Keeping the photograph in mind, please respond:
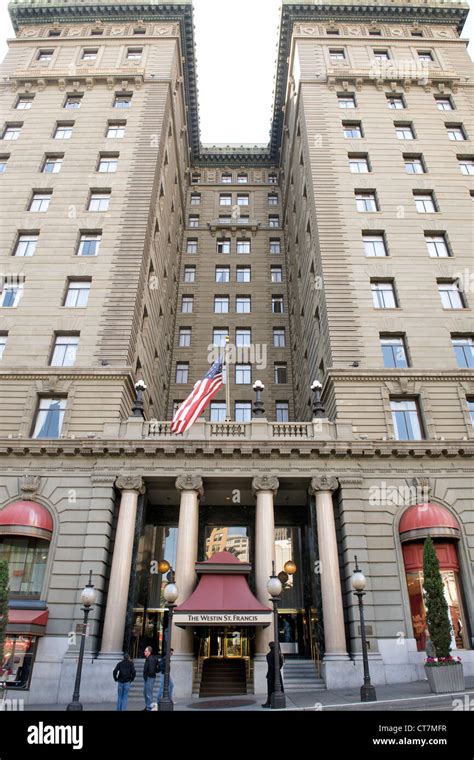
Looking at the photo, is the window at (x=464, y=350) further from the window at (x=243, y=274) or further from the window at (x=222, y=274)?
the window at (x=222, y=274)

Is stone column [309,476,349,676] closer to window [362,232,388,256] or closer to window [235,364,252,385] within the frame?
window [362,232,388,256]

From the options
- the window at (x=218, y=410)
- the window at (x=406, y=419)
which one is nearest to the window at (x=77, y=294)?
the window at (x=218, y=410)

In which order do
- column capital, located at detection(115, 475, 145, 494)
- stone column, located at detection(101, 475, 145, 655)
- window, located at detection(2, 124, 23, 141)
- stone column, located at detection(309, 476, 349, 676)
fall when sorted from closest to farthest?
1. stone column, located at detection(101, 475, 145, 655)
2. stone column, located at detection(309, 476, 349, 676)
3. column capital, located at detection(115, 475, 145, 494)
4. window, located at detection(2, 124, 23, 141)

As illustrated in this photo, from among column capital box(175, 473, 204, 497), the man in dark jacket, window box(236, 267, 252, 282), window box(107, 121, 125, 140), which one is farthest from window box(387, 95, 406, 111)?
the man in dark jacket

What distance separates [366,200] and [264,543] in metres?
24.5

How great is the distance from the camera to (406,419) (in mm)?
27641

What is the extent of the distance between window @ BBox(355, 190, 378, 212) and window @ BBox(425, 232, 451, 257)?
13.8ft

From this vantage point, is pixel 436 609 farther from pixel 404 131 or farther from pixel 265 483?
pixel 404 131

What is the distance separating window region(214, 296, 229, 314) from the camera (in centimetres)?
4694

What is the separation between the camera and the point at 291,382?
142 feet
